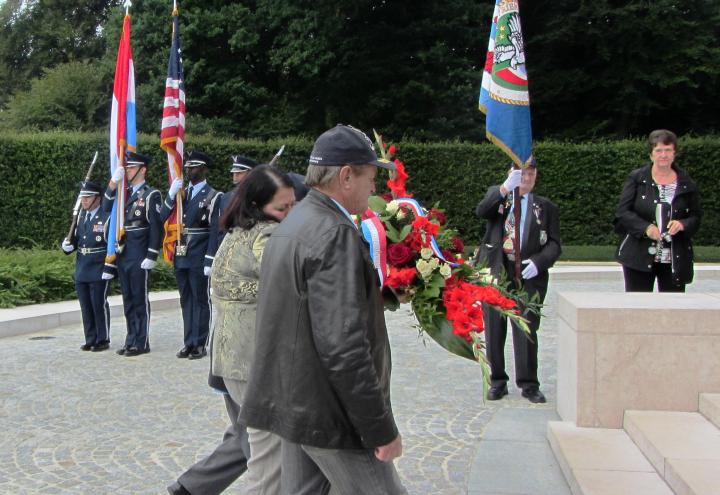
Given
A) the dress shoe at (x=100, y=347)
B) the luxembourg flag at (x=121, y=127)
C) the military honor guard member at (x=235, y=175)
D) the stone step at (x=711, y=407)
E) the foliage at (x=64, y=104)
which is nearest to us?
the stone step at (x=711, y=407)

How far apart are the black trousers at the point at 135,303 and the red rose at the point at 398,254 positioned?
5883 mm

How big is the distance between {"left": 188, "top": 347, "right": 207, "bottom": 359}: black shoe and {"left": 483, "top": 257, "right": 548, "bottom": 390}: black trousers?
3.21 metres

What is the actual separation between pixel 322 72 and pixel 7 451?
22.7 meters

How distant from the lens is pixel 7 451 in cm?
564

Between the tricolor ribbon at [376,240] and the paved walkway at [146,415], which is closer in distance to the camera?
the tricolor ribbon at [376,240]

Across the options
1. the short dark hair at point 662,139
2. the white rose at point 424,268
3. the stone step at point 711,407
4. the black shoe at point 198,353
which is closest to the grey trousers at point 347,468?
the white rose at point 424,268

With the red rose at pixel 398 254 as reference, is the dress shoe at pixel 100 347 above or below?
below

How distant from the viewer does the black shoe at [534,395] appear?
22.4 ft

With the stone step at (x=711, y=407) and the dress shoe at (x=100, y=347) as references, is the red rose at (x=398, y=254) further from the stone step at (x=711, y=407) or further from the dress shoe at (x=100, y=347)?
the dress shoe at (x=100, y=347)

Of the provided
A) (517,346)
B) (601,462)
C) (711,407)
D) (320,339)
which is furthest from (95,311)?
(320,339)

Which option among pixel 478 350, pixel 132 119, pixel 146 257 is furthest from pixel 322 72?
pixel 478 350

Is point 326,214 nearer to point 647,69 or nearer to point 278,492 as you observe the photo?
point 278,492

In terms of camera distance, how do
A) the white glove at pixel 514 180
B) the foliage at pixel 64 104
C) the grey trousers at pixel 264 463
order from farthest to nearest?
the foliage at pixel 64 104 → the white glove at pixel 514 180 → the grey trousers at pixel 264 463

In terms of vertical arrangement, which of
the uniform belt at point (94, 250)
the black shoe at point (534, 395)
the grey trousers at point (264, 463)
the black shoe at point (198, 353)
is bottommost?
the black shoe at point (198, 353)
